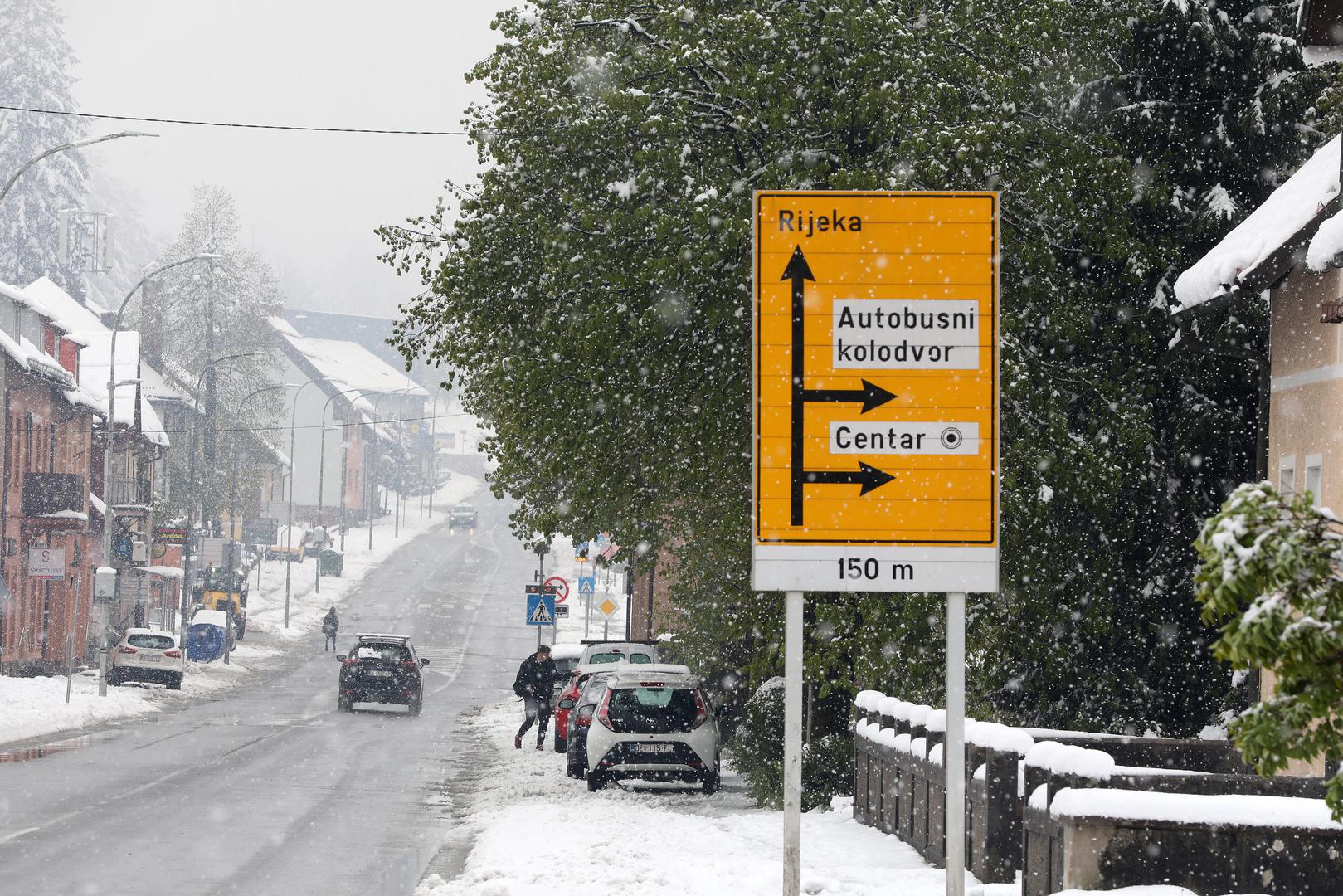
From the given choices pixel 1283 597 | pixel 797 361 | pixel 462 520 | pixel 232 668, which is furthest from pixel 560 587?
pixel 462 520

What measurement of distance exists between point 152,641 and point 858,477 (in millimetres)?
42130

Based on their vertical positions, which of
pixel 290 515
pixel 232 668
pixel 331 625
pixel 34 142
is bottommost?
pixel 232 668

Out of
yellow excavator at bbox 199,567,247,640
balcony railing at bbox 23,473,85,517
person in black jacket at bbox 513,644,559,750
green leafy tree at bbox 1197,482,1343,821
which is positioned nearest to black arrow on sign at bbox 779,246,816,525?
green leafy tree at bbox 1197,482,1343,821

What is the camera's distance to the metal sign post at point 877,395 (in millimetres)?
6555

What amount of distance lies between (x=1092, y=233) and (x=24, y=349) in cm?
3853

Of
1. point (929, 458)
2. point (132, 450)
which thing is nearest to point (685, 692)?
point (929, 458)

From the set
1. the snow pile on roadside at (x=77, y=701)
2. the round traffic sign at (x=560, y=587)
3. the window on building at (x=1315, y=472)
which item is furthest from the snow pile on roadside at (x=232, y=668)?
the window on building at (x=1315, y=472)

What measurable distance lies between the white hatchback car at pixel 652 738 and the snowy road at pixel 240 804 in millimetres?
2113

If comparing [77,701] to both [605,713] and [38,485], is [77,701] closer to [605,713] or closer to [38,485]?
[38,485]

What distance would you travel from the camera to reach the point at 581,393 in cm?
1950

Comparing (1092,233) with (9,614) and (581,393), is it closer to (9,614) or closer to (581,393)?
(581,393)

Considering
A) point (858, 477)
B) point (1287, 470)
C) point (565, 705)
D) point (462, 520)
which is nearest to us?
point (858, 477)

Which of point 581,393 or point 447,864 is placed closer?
point 447,864

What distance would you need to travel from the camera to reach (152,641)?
45812 millimetres
